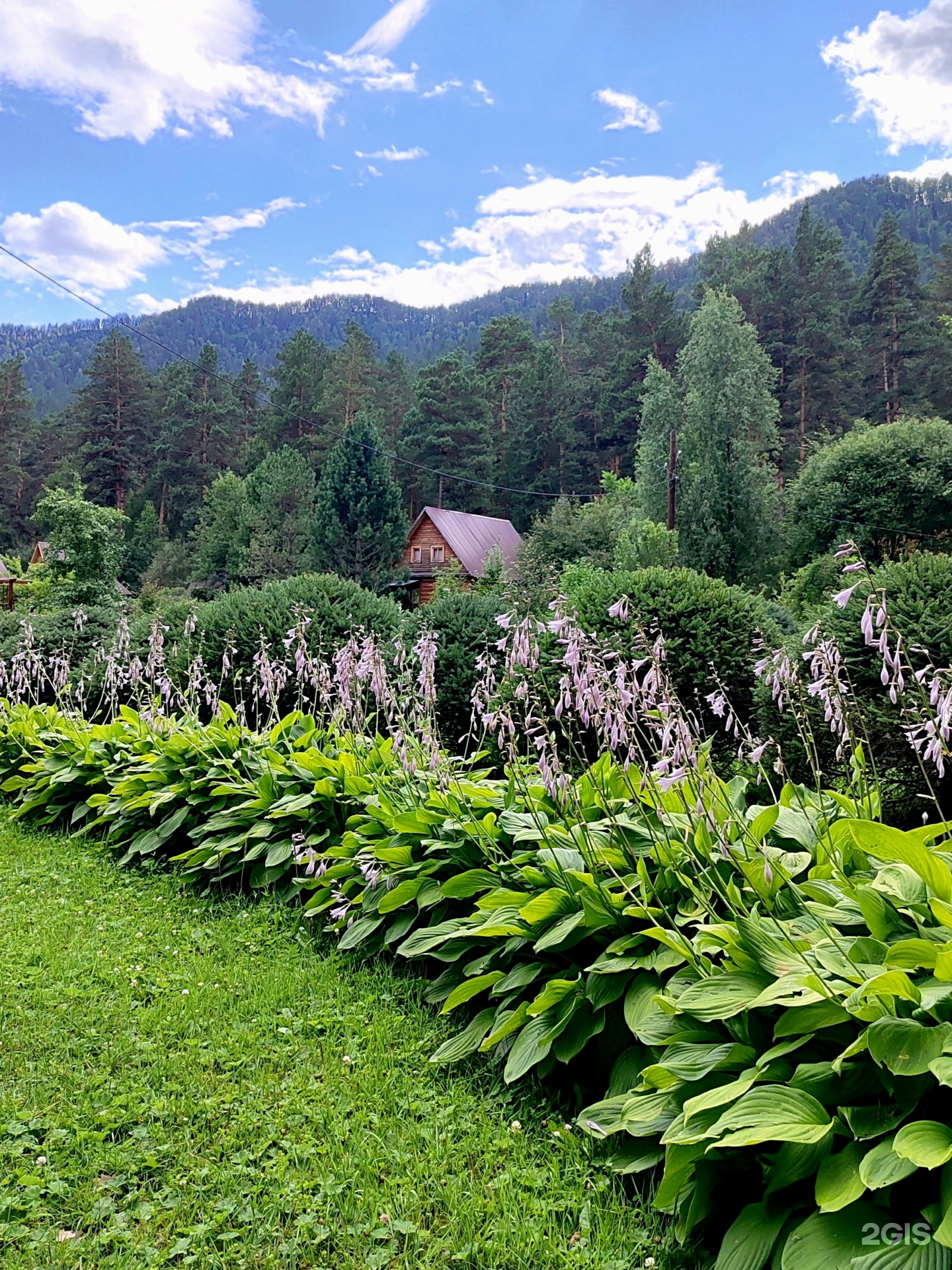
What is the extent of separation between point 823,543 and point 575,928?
77.0ft

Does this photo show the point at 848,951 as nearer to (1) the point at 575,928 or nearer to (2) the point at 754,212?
(1) the point at 575,928

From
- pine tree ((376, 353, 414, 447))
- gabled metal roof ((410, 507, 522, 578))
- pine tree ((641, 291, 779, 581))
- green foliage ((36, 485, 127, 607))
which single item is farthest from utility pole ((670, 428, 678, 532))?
pine tree ((376, 353, 414, 447))

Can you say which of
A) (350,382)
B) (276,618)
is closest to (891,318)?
(350,382)

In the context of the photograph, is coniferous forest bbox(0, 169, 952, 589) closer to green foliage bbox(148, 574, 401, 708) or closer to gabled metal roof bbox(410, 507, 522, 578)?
gabled metal roof bbox(410, 507, 522, 578)

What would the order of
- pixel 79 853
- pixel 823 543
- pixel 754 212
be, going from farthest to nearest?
pixel 754 212 < pixel 823 543 < pixel 79 853

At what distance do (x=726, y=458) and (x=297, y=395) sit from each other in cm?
2767

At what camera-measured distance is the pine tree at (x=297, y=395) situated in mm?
43781

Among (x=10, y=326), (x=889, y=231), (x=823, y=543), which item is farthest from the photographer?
(x=10, y=326)

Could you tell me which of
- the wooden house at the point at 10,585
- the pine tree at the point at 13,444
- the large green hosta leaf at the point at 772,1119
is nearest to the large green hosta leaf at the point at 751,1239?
the large green hosta leaf at the point at 772,1119

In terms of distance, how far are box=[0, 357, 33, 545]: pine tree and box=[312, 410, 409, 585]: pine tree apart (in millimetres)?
25970

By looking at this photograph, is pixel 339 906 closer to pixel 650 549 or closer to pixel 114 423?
pixel 650 549

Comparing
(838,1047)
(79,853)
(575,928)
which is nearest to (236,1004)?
(575,928)

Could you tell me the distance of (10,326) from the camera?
331 ft

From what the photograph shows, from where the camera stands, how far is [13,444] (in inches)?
1943
